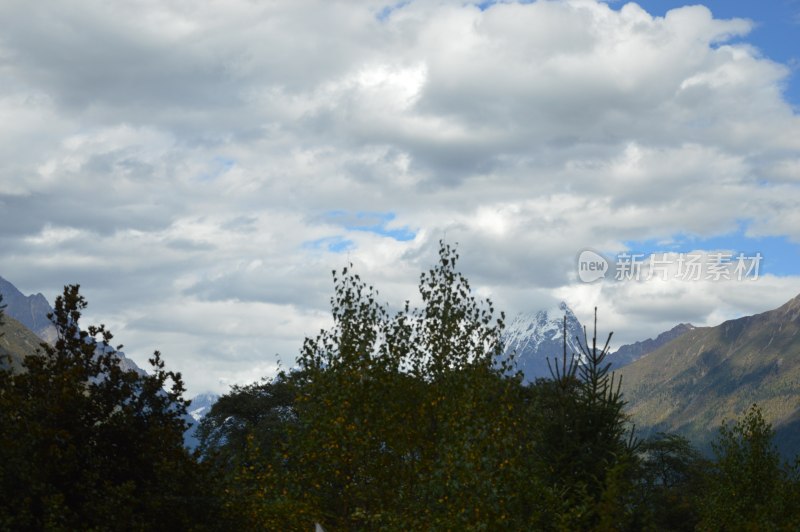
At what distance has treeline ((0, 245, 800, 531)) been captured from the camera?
65.1 feet

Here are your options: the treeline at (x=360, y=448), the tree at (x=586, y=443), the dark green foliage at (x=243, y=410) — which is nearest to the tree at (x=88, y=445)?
the treeline at (x=360, y=448)

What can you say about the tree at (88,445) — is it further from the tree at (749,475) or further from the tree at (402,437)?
the tree at (749,475)

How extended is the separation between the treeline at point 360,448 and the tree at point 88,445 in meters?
0.04

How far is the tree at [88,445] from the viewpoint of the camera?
19250 mm

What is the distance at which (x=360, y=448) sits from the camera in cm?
2872

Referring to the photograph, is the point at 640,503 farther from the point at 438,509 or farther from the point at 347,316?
the point at 347,316

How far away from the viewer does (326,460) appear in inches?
1139

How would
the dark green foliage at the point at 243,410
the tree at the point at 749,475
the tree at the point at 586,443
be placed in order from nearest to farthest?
1. the tree at the point at 586,443
2. the tree at the point at 749,475
3. the dark green foliage at the point at 243,410

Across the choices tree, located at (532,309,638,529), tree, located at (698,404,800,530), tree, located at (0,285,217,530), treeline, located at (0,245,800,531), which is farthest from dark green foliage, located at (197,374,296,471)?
tree, located at (0,285,217,530)

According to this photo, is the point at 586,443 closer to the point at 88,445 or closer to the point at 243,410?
the point at 88,445

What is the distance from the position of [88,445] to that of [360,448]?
10.3 m

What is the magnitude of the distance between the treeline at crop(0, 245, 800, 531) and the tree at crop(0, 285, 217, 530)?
4 cm

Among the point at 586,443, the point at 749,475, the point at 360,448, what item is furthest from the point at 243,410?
the point at 586,443

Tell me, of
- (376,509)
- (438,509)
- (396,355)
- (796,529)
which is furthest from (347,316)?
(796,529)
